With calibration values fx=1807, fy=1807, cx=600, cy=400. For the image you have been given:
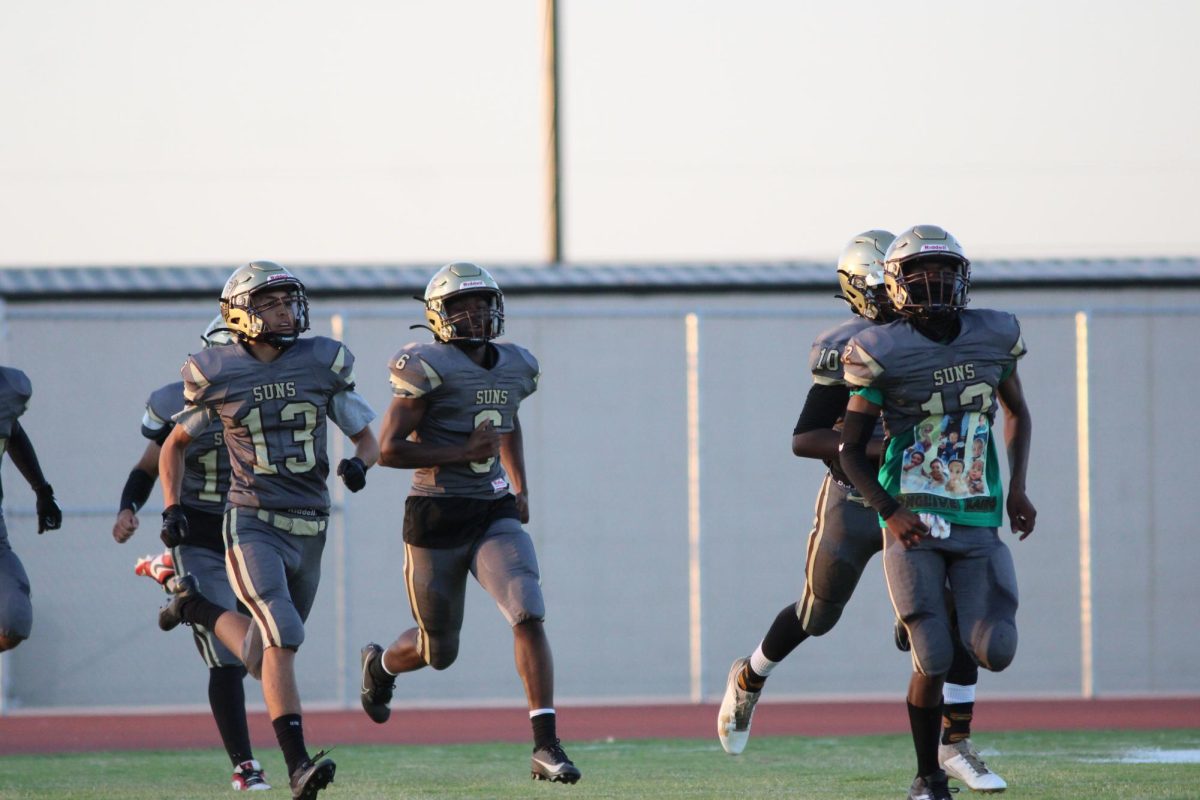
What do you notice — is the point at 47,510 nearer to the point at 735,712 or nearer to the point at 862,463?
the point at 735,712

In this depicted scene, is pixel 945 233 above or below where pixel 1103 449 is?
above

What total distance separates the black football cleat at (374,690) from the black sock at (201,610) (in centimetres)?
93

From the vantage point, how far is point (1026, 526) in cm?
603

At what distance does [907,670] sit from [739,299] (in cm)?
285

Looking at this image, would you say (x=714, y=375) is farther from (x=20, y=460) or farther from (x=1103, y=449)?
(x=20, y=460)

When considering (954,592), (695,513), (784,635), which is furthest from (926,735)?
(695,513)

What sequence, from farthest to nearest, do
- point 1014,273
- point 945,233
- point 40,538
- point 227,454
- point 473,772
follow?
point 1014,273 → point 40,538 → point 473,772 → point 227,454 → point 945,233

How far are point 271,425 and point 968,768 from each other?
8.89 feet

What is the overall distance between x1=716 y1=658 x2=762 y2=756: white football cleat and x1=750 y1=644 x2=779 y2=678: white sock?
2.9 inches

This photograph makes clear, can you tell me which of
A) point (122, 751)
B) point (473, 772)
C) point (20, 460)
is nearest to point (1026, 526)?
point (473, 772)

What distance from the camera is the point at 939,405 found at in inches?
224

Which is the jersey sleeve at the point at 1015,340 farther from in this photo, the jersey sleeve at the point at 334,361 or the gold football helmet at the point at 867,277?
the jersey sleeve at the point at 334,361

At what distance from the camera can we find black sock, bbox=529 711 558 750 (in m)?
6.25

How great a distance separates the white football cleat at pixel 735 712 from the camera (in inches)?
291
